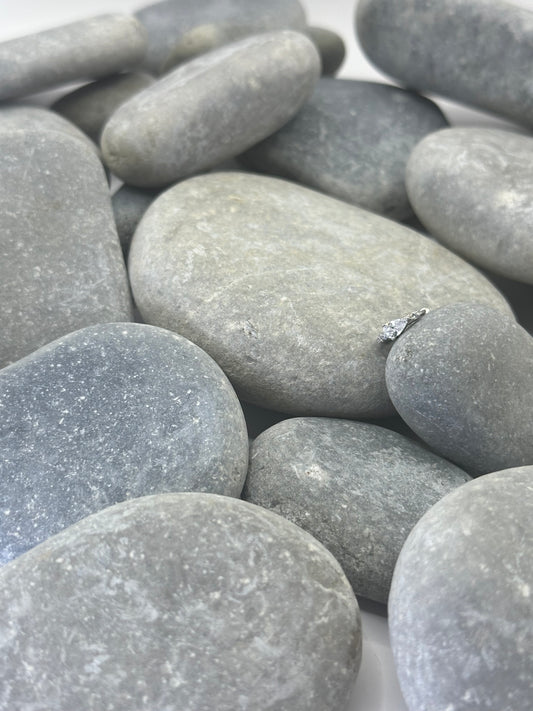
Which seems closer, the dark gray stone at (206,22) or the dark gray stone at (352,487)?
the dark gray stone at (352,487)

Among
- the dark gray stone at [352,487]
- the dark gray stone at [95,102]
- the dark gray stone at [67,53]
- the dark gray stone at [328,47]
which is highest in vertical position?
the dark gray stone at [67,53]

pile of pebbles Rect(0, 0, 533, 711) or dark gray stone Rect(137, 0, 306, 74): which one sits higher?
dark gray stone Rect(137, 0, 306, 74)

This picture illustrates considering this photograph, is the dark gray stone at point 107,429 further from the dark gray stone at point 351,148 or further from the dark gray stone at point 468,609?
the dark gray stone at point 351,148

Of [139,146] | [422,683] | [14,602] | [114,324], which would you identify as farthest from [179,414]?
[139,146]

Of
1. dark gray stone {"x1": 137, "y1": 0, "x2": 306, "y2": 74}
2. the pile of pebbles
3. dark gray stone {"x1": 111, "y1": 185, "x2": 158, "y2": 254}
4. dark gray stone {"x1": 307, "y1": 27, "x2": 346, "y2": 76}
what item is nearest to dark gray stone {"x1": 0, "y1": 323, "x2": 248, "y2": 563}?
the pile of pebbles

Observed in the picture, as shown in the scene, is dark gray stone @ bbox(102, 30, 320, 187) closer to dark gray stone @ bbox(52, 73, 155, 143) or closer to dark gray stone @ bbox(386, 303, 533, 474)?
dark gray stone @ bbox(52, 73, 155, 143)

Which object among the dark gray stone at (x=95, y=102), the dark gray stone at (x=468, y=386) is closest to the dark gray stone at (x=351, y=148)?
the dark gray stone at (x=95, y=102)

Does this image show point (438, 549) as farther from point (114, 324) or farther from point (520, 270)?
point (520, 270)
